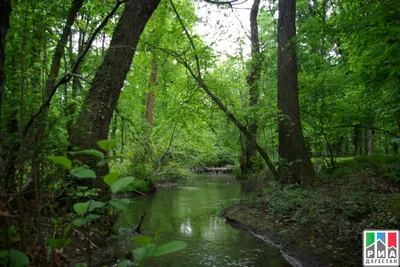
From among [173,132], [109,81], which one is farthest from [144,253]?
[173,132]

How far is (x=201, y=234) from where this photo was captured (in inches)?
235

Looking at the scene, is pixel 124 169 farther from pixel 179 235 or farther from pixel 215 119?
pixel 179 235

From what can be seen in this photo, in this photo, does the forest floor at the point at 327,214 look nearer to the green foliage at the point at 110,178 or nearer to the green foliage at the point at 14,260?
the green foliage at the point at 110,178

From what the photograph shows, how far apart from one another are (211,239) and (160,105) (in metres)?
21.8

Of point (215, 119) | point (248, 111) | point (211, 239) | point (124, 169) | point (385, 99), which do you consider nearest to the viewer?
point (211, 239)

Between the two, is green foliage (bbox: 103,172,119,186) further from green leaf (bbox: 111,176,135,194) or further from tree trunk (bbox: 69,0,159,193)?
tree trunk (bbox: 69,0,159,193)

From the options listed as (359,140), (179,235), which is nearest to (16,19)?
(179,235)

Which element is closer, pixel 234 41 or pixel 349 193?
pixel 349 193

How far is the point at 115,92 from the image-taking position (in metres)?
4.99

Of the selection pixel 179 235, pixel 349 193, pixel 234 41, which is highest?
pixel 234 41

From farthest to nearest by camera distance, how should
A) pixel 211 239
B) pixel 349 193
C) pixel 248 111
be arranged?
pixel 248 111
pixel 349 193
pixel 211 239

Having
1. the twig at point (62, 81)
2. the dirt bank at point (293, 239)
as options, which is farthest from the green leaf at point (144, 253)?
the dirt bank at point (293, 239)

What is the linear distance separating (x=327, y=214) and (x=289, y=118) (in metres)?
2.78

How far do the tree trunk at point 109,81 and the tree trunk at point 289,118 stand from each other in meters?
3.60
